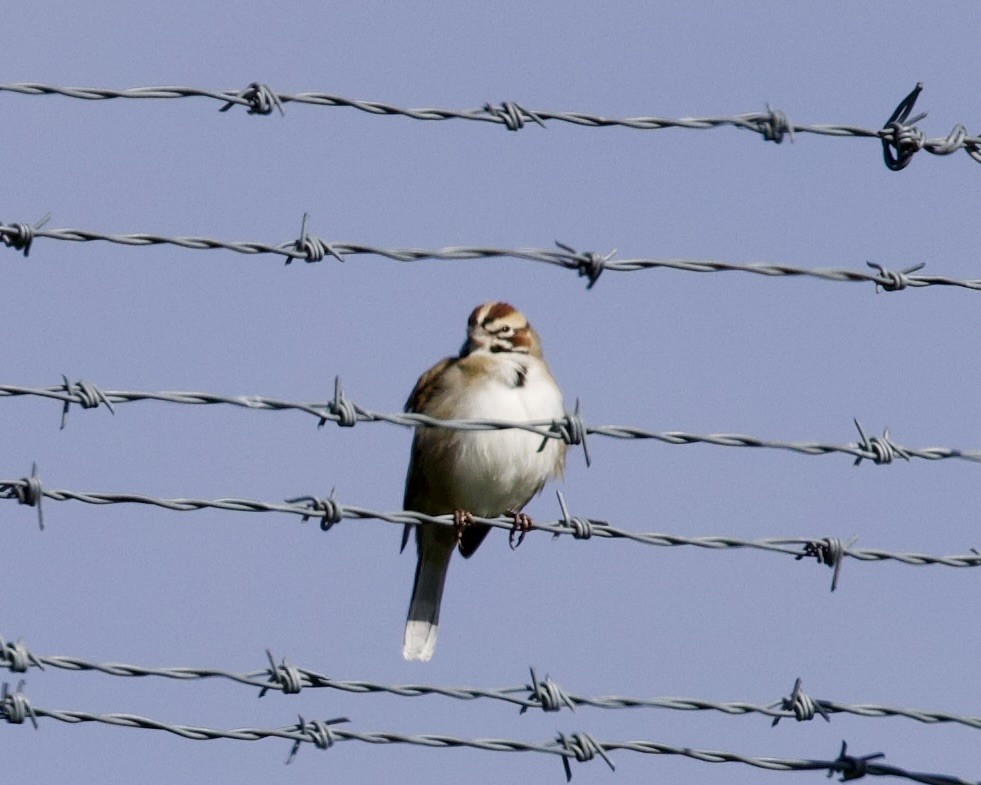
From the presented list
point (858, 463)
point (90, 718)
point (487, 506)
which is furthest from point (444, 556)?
point (90, 718)

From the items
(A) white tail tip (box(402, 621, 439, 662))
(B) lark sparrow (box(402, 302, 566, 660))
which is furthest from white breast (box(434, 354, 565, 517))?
(A) white tail tip (box(402, 621, 439, 662))

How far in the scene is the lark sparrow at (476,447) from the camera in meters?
8.73

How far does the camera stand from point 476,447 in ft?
29.1

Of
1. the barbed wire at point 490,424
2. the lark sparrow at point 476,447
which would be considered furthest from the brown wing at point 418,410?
the barbed wire at point 490,424

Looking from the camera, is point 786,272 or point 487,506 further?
point 487,506

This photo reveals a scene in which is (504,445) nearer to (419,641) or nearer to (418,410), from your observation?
(418,410)

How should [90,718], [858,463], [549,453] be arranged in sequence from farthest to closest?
[549,453]
[858,463]
[90,718]

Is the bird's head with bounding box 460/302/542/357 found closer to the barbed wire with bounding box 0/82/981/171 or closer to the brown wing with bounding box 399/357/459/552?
the brown wing with bounding box 399/357/459/552

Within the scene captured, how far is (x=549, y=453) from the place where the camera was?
8.88m

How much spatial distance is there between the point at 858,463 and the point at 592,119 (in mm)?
1315

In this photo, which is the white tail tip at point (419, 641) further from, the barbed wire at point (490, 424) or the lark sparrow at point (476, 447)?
the barbed wire at point (490, 424)

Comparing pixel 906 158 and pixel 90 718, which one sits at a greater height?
pixel 906 158

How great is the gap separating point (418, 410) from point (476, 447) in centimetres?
38

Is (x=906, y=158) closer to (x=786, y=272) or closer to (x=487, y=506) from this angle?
(x=786, y=272)
